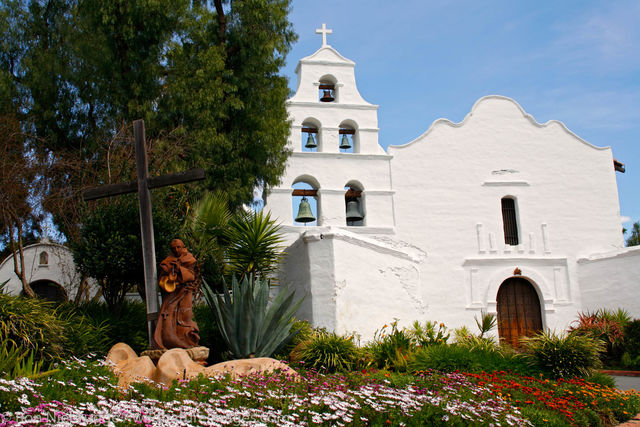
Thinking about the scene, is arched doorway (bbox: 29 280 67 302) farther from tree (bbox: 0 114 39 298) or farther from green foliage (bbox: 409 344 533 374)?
green foliage (bbox: 409 344 533 374)

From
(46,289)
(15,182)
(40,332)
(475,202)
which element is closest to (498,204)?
(475,202)

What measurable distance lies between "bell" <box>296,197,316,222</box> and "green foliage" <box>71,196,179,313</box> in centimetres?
586

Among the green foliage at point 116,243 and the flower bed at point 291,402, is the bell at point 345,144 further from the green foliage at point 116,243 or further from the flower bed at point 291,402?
the flower bed at point 291,402

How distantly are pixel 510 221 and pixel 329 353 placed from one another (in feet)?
36.0

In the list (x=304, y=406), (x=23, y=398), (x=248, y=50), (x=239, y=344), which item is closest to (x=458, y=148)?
(x=248, y=50)

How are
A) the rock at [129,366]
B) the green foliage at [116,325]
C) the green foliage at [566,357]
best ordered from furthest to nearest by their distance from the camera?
the green foliage at [566,357]
the green foliage at [116,325]
the rock at [129,366]

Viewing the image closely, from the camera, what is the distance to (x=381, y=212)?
59.0 feet

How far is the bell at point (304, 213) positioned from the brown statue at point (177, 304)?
7809mm

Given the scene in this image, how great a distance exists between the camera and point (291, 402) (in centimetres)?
618

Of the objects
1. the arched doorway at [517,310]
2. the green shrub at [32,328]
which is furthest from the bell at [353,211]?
the green shrub at [32,328]

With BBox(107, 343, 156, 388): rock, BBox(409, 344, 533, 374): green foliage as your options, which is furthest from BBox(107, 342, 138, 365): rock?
BBox(409, 344, 533, 374): green foliage

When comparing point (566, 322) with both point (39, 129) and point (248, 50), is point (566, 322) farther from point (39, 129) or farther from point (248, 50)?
point (39, 129)

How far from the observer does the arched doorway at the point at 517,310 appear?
59.7 ft

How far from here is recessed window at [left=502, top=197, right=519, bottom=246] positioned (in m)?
19.1
